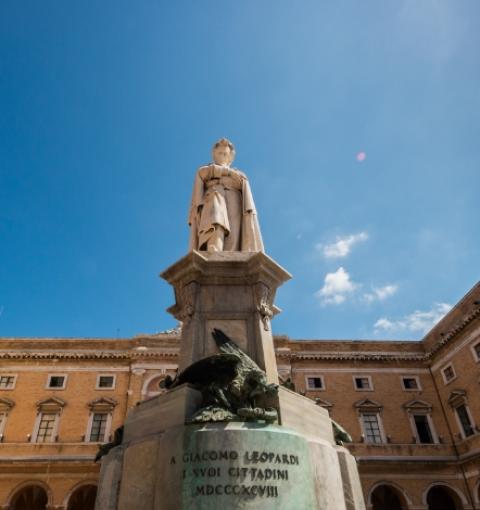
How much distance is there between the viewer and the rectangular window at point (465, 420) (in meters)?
25.8

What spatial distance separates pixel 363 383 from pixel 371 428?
3.02m

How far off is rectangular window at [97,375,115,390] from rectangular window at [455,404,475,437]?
22.9 metres

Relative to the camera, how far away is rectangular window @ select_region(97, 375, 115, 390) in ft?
92.7

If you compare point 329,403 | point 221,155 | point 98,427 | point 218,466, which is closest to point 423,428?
point 329,403

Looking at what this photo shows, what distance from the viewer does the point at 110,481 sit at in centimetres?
381

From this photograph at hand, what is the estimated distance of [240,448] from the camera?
3393 mm

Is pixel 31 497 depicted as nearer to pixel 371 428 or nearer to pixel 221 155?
pixel 371 428

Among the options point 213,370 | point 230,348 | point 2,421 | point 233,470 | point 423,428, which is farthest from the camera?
point 423,428

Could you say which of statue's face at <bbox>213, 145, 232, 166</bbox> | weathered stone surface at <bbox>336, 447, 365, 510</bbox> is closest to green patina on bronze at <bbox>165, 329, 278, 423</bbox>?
weathered stone surface at <bbox>336, 447, 365, 510</bbox>

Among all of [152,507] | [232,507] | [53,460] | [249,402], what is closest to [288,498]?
[232,507]

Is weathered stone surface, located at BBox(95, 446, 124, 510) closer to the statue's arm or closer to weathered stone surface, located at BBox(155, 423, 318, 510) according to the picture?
weathered stone surface, located at BBox(155, 423, 318, 510)

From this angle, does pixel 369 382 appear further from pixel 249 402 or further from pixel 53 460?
pixel 249 402

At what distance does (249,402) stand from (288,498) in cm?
86

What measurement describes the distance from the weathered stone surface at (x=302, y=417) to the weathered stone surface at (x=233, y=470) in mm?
405
